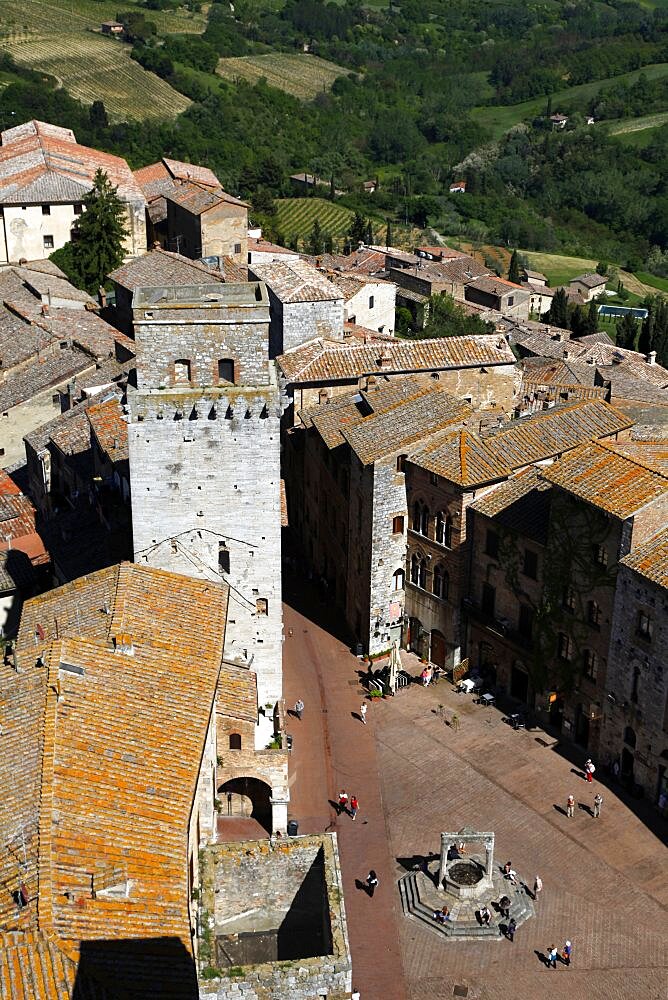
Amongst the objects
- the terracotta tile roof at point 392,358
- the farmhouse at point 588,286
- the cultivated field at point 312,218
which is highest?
the terracotta tile roof at point 392,358

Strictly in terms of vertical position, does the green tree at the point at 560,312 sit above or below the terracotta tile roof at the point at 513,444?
below

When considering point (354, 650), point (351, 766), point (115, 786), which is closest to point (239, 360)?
point (115, 786)

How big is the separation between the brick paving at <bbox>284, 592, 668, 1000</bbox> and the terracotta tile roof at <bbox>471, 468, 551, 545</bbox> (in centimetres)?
945

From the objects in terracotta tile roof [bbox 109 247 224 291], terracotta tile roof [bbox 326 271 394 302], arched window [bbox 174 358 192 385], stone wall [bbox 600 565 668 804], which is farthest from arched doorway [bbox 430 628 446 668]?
terracotta tile roof [bbox 326 271 394 302]

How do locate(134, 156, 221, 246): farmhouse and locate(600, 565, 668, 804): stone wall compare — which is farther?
locate(134, 156, 221, 246): farmhouse

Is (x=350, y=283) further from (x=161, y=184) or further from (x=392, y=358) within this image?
(x=161, y=184)

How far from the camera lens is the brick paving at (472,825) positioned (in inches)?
1789

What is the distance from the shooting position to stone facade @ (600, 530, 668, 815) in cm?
5222

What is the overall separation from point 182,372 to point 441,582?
23.3m

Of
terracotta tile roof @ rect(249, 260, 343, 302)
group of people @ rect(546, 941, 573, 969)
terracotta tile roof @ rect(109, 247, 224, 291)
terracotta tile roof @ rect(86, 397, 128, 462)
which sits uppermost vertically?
terracotta tile roof @ rect(249, 260, 343, 302)

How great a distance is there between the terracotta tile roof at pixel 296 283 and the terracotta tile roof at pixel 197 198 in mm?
22314

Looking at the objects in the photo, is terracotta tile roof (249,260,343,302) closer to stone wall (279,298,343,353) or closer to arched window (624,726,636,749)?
stone wall (279,298,343,353)

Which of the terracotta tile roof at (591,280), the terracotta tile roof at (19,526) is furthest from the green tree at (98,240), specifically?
the terracotta tile roof at (591,280)

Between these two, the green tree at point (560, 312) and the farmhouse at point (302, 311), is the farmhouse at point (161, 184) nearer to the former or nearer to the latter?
the green tree at point (560, 312)
